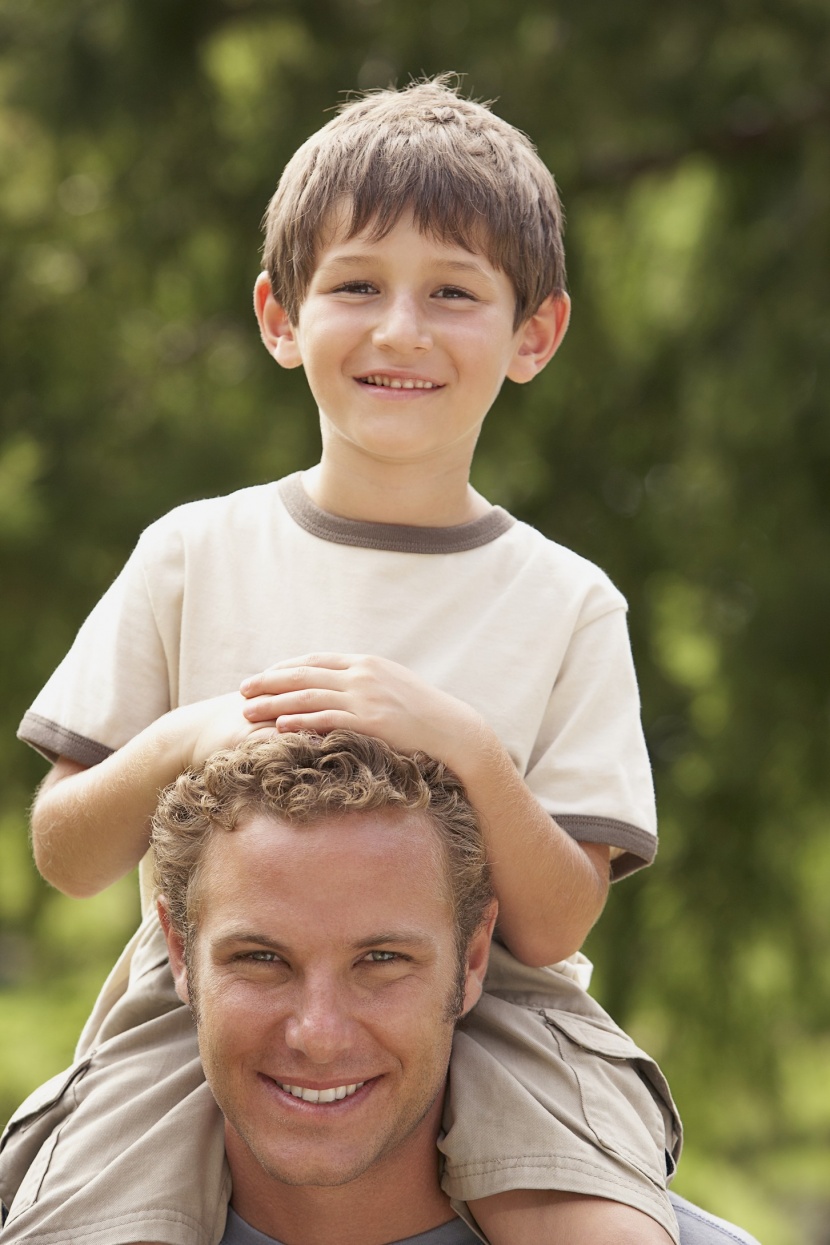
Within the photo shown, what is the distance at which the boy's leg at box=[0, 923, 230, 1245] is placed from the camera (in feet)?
5.92

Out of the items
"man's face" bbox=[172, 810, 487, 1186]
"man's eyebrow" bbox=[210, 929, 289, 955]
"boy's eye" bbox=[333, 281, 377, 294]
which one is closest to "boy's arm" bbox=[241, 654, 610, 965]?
"man's face" bbox=[172, 810, 487, 1186]

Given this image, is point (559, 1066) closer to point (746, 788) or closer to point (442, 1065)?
point (442, 1065)

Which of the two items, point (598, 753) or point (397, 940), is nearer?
point (397, 940)

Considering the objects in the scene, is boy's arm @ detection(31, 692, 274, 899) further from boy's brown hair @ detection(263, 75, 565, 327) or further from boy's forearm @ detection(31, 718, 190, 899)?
boy's brown hair @ detection(263, 75, 565, 327)

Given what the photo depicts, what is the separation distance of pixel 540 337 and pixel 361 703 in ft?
2.20

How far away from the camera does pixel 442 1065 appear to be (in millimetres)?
1808

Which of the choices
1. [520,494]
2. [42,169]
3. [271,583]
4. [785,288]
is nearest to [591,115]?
[785,288]

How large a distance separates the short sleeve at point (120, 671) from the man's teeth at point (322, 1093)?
528mm

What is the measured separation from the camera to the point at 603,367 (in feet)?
15.0

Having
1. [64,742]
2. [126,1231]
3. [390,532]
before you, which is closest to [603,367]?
[390,532]

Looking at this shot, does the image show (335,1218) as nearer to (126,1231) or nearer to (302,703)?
(126,1231)

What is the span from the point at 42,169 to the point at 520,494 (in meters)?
1.76

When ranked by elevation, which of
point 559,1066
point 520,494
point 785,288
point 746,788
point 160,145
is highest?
point 160,145

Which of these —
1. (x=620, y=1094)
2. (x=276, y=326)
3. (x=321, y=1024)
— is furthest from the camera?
(x=276, y=326)
